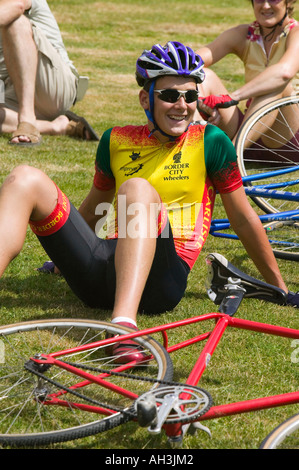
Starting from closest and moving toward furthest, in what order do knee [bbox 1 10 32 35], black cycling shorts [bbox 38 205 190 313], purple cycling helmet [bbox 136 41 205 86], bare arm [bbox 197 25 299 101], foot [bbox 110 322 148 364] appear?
foot [bbox 110 322 148 364] < black cycling shorts [bbox 38 205 190 313] < purple cycling helmet [bbox 136 41 205 86] < bare arm [bbox 197 25 299 101] < knee [bbox 1 10 32 35]

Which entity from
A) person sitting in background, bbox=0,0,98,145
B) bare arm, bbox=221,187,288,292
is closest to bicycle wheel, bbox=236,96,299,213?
bare arm, bbox=221,187,288,292

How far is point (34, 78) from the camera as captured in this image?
6.73 meters

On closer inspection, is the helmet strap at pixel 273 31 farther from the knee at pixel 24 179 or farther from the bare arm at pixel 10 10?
the knee at pixel 24 179

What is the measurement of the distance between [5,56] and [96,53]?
17.3ft

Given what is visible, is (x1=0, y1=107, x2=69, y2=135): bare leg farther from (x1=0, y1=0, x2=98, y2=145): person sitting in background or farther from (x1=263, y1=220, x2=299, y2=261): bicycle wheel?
(x1=263, y1=220, x2=299, y2=261): bicycle wheel

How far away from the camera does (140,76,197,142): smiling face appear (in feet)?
11.9

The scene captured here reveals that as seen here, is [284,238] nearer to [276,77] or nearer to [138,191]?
[276,77]

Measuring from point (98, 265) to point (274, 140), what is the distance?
2.86 meters

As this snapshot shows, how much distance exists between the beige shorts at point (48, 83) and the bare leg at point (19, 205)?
3.87 meters

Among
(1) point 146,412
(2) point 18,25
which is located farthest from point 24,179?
(2) point 18,25

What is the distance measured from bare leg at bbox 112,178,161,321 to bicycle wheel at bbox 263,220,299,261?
62.6 inches


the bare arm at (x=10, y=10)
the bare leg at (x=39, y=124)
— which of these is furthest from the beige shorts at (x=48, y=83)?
the bare arm at (x=10, y=10)

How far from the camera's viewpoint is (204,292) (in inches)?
165
